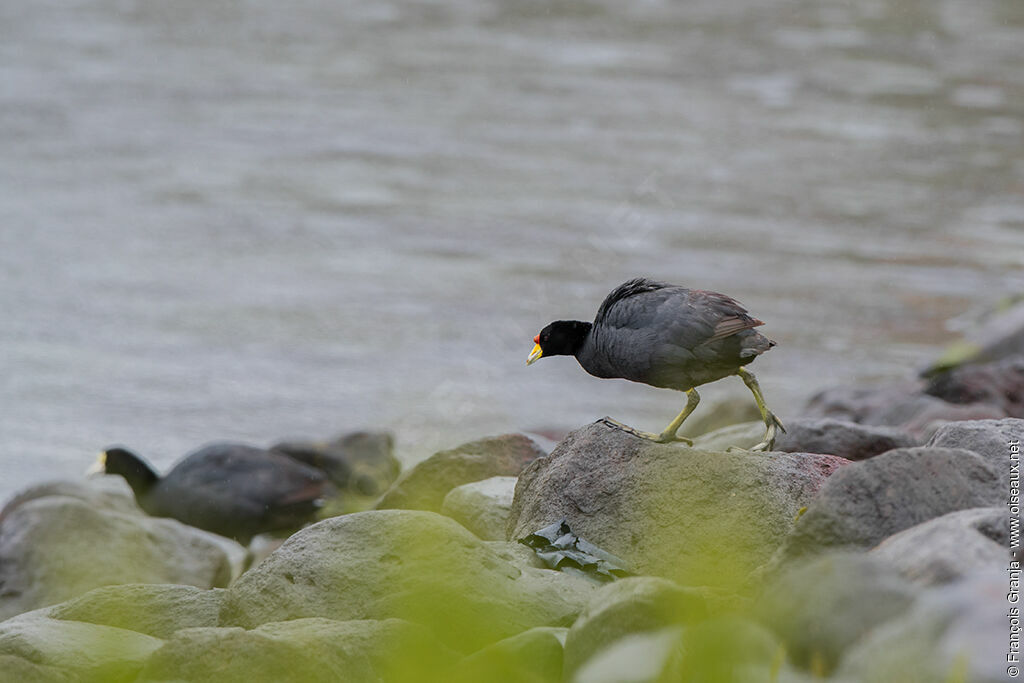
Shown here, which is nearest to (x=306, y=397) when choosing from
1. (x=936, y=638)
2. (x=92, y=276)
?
(x=92, y=276)

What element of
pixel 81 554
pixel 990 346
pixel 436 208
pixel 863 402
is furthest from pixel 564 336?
pixel 436 208

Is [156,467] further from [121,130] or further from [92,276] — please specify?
[121,130]

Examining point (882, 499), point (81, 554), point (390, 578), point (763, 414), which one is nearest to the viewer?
point (882, 499)

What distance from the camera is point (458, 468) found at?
6.51 m

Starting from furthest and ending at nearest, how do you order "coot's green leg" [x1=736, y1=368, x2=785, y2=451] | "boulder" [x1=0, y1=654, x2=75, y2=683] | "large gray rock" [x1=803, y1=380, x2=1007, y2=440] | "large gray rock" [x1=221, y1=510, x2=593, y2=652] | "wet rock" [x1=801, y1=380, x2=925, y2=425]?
"wet rock" [x1=801, y1=380, x2=925, y2=425] → "large gray rock" [x1=803, y1=380, x2=1007, y2=440] → "coot's green leg" [x1=736, y1=368, x2=785, y2=451] → "large gray rock" [x1=221, y1=510, x2=593, y2=652] → "boulder" [x1=0, y1=654, x2=75, y2=683]

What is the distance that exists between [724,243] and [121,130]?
7.00 metres

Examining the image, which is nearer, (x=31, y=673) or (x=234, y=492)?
(x=31, y=673)

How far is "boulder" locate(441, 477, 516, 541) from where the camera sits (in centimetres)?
561

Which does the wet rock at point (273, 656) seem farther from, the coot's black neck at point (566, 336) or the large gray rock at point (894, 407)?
the large gray rock at point (894, 407)

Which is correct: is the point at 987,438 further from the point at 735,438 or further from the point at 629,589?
the point at 735,438

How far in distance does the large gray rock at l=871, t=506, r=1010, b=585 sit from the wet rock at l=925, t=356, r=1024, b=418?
558cm

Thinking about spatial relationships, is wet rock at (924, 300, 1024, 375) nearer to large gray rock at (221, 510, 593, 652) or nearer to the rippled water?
the rippled water

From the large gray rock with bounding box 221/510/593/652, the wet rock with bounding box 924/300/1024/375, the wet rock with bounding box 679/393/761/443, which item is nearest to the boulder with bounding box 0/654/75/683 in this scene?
the large gray rock with bounding box 221/510/593/652

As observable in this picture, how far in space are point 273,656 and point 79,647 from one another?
757 millimetres
